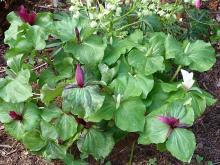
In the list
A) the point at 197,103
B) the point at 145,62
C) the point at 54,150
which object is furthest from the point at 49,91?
the point at 197,103

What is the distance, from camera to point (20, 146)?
2.67 metres

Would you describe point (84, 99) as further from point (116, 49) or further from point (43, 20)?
point (43, 20)

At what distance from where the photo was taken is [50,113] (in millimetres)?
2295

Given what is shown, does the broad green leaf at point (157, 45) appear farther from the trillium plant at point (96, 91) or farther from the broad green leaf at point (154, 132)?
the broad green leaf at point (154, 132)

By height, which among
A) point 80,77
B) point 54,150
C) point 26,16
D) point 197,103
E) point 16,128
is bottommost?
point 54,150

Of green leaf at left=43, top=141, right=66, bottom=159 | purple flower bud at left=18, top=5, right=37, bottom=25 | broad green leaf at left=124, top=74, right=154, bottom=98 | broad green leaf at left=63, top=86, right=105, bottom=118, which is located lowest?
green leaf at left=43, top=141, right=66, bottom=159

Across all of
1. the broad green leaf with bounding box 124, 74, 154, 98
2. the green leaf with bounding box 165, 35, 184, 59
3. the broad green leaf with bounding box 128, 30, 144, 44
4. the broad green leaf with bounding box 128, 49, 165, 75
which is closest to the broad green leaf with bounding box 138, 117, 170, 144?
the broad green leaf with bounding box 124, 74, 154, 98

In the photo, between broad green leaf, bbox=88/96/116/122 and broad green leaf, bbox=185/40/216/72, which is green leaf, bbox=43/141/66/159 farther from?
broad green leaf, bbox=185/40/216/72

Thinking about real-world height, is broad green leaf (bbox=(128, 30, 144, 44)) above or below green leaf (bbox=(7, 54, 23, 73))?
above

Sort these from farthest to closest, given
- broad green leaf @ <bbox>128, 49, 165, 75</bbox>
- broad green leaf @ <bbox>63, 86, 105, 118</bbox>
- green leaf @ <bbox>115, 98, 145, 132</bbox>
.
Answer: broad green leaf @ <bbox>128, 49, 165, 75</bbox>
green leaf @ <bbox>115, 98, 145, 132</bbox>
broad green leaf @ <bbox>63, 86, 105, 118</bbox>

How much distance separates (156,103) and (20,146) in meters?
0.84

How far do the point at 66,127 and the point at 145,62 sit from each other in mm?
505

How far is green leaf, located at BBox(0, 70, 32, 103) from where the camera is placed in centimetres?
221

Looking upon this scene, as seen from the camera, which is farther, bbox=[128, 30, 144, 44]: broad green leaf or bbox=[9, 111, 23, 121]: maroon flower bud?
bbox=[128, 30, 144, 44]: broad green leaf
